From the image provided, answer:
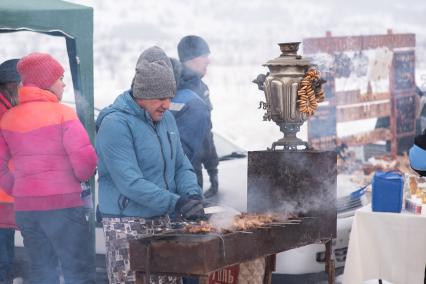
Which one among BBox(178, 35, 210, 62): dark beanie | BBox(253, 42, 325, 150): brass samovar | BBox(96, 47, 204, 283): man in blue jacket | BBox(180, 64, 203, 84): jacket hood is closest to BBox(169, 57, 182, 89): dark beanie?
BBox(180, 64, 203, 84): jacket hood

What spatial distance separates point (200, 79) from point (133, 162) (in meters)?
2.14

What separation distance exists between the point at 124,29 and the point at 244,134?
829 centimetres

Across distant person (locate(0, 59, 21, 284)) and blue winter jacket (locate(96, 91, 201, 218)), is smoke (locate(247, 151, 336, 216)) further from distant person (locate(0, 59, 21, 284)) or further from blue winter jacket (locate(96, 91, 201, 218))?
distant person (locate(0, 59, 21, 284))

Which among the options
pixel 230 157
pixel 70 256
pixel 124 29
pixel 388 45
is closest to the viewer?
pixel 70 256

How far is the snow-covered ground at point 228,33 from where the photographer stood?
19969 millimetres

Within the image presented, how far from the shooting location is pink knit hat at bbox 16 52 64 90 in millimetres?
5297

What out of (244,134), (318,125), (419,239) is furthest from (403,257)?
(244,134)

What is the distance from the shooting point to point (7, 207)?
568 cm

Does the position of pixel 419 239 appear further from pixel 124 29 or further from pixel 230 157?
pixel 124 29

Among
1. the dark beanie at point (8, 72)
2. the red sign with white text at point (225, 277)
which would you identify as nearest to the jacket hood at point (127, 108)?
the dark beanie at point (8, 72)

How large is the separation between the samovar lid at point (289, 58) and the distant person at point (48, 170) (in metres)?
1.45

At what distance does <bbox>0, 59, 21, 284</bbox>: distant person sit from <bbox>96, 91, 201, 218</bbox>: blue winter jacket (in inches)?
40.3

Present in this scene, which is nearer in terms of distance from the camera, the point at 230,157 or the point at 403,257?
the point at 403,257

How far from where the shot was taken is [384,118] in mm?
11984
